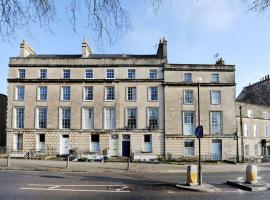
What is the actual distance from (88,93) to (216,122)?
15.8 metres

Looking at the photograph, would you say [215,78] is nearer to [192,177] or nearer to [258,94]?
[258,94]

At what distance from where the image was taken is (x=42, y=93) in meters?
44.1

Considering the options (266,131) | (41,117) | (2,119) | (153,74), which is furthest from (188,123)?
(2,119)

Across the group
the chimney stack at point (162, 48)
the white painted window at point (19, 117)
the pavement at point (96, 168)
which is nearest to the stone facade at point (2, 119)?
the white painted window at point (19, 117)

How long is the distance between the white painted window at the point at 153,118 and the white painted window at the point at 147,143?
1.22m

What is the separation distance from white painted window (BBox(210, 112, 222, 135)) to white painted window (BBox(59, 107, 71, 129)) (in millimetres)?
17142

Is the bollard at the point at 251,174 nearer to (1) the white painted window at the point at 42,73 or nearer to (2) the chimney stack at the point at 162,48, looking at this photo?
(2) the chimney stack at the point at 162,48

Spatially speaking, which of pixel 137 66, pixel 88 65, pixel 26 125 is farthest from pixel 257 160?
pixel 26 125

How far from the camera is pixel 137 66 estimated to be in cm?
4453

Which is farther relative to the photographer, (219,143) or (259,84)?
(259,84)

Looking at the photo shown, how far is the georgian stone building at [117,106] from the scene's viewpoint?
43156 millimetres

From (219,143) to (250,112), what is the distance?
11172 mm

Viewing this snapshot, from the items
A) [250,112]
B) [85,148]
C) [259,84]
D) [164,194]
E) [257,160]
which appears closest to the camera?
[164,194]

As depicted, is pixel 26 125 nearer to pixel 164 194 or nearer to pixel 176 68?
pixel 176 68
